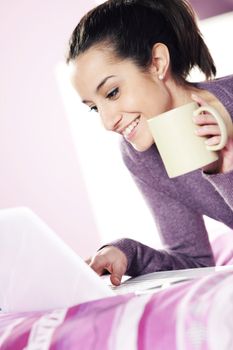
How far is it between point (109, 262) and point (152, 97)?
0.40 m

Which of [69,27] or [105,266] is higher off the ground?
[69,27]

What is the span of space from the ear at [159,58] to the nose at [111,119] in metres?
0.15

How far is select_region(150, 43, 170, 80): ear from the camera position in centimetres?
132

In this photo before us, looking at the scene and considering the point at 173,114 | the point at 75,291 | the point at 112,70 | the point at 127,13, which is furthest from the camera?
the point at 127,13

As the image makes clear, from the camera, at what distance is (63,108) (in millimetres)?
3068

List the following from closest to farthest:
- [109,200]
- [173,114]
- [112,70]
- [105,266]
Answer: [173,114]
[105,266]
[112,70]
[109,200]

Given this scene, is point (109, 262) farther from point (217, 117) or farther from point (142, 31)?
point (142, 31)

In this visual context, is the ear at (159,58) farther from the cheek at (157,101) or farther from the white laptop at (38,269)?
the white laptop at (38,269)

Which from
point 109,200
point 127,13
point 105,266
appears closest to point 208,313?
point 105,266

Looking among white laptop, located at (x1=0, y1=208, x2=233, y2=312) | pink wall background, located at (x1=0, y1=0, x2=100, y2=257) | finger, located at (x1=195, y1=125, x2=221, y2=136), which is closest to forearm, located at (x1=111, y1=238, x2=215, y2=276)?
finger, located at (x1=195, y1=125, x2=221, y2=136)

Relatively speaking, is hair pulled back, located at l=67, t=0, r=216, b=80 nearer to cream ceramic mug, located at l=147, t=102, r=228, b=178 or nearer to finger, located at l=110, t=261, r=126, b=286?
cream ceramic mug, located at l=147, t=102, r=228, b=178

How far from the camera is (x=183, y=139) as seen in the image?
1.00m

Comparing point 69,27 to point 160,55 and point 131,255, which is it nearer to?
point 160,55

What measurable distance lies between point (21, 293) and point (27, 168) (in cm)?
258
